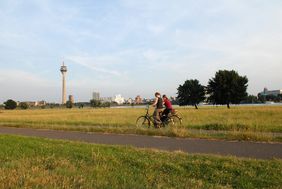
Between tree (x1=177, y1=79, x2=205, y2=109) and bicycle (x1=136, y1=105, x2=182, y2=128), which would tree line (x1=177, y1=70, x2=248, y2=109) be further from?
bicycle (x1=136, y1=105, x2=182, y2=128)

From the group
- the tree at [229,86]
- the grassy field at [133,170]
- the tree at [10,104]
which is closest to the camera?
the grassy field at [133,170]

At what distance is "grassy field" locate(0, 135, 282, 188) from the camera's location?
6.79 m

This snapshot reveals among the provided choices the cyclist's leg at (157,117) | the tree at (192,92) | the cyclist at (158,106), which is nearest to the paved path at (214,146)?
the cyclist's leg at (157,117)

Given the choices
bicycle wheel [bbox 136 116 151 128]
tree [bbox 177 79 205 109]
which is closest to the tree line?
tree [bbox 177 79 205 109]

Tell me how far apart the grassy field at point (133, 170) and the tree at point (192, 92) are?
8528 cm

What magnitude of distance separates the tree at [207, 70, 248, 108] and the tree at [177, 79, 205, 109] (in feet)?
47.5

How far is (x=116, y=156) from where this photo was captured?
984 cm

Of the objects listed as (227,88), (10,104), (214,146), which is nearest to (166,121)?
(214,146)

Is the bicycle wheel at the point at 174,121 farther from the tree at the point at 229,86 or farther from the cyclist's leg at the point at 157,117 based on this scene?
the tree at the point at 229,86

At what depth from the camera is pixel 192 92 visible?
96.1 m

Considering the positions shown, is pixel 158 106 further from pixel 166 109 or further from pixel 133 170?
pixel 133 170

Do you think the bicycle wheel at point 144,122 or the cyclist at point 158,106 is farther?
the bicycle wheel at point 144,122

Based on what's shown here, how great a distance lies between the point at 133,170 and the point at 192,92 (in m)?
88.8

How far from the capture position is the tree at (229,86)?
77.6 m
